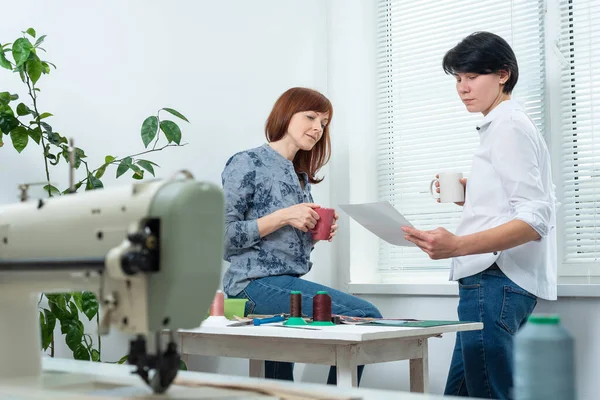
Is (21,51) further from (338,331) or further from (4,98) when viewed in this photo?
(338,331)

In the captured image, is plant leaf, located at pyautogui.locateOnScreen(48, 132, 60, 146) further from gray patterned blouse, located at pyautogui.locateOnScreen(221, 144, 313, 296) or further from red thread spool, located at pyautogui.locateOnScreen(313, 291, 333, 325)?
red thread spool, located at pyautogui.locateOnScreen(313, 291, 333, 325)

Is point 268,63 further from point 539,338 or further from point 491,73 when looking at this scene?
point 539,338

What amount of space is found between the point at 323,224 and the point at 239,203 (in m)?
0.33

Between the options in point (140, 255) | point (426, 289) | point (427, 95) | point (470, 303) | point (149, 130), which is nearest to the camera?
point (140, 255)

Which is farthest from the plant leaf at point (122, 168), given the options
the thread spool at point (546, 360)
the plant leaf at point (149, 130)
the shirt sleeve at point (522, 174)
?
the thread spool at point (546, 360)

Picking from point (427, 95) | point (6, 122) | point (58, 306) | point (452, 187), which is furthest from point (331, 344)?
point (427, 95)

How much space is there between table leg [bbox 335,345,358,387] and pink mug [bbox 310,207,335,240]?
861 mm

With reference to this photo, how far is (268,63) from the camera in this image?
402 centimetres

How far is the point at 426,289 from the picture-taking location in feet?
11.8

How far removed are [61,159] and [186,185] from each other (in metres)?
2.23

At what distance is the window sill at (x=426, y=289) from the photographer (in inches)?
120

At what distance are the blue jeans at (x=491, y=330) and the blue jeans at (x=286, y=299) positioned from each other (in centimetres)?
40

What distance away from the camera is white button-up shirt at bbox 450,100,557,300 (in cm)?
242

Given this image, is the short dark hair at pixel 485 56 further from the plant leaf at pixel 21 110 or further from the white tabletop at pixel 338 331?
the plant leaf at pixel 21 110
